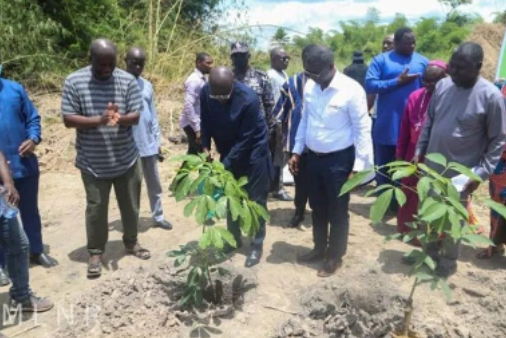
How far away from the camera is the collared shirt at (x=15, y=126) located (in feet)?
11.2

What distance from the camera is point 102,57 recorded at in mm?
3318

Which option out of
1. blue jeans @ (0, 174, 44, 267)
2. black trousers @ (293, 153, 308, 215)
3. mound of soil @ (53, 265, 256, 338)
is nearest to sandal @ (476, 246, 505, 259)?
black trousers @ (293, 153, 308, 215)

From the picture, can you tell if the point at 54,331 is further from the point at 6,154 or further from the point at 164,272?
the point at 6,154

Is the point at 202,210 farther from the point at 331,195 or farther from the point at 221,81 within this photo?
the point at 331,195

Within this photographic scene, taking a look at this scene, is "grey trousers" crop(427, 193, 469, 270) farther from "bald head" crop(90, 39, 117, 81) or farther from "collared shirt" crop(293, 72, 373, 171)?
"bald head" crop(90, 39, 117, 81)

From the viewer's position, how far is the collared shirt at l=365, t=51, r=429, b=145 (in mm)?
4605

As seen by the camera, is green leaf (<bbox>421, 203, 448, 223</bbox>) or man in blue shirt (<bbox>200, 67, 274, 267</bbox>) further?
man in blue shirt (<bbox>200, 67, 274, 267</bbox>)

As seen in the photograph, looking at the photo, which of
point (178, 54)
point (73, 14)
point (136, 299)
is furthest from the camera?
point (178, 54)

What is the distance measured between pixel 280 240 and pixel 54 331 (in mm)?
2083

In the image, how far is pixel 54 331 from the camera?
9.87 feet

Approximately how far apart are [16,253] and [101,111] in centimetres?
112

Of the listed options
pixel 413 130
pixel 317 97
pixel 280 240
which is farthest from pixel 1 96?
pixel 413 130

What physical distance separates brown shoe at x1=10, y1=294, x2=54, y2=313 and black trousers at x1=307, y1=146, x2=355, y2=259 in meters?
2.04

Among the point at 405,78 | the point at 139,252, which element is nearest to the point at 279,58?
the point at 405,78
